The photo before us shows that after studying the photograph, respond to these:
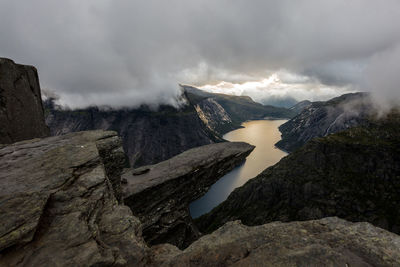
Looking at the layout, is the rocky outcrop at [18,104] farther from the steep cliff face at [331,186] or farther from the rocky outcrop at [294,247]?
the steep cliff face at [331,186]

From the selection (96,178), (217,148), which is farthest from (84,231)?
(217,148)

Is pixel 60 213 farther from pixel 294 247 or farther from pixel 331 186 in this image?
pixel 331 186

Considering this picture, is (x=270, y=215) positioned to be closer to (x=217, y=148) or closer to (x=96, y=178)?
(x=217, y=148)

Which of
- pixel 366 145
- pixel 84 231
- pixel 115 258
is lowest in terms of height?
pixel 366 145

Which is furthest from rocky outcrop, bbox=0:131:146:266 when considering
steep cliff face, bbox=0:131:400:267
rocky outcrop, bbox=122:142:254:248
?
rocky outcrop, bbox=122:142:254:248

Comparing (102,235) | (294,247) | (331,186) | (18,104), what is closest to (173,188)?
(102,235)

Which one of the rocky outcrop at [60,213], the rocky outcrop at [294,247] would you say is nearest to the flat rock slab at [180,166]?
the rocky outcrop at [60,213]

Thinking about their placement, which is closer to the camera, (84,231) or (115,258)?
(115,258)
